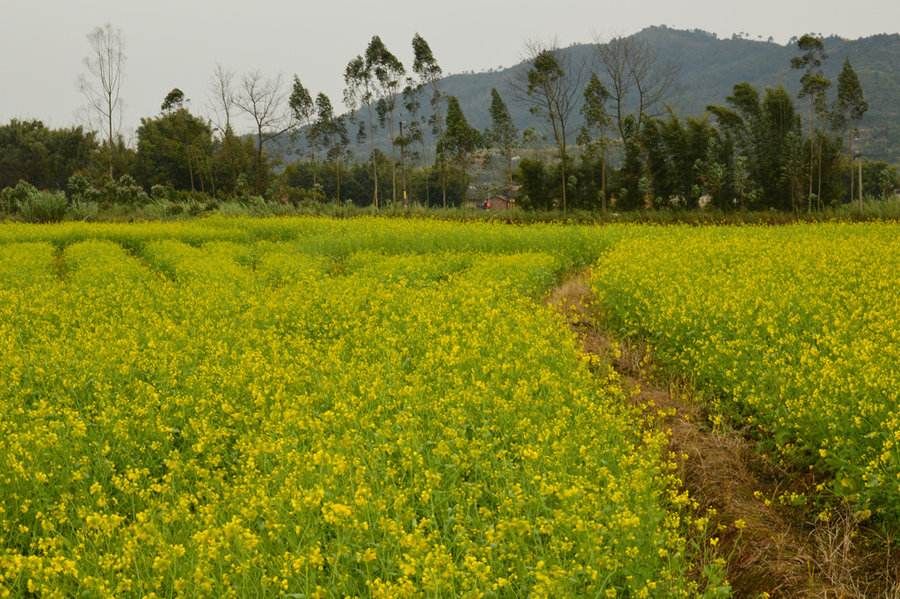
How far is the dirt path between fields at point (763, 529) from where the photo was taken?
4641 mm

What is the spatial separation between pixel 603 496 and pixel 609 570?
56 centimetres

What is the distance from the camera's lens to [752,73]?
5556 inches

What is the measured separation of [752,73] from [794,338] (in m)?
152

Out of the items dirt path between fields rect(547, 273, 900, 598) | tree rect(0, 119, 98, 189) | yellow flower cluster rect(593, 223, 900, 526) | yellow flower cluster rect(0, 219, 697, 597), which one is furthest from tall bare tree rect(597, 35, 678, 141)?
tree rect(0, 119, 98, 189)

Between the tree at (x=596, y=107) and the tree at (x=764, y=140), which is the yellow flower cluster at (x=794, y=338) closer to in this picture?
the tree at (x=764, y=140)

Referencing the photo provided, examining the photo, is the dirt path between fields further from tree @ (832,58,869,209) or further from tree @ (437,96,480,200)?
tree @ (437,96,480,200)

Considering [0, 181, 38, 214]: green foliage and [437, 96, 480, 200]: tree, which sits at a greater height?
[437, 96, 480, 200]: tree

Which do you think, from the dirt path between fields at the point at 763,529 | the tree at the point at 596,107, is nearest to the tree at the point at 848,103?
the tree at the point at 596,107

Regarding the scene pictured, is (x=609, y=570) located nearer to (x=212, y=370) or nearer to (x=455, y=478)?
(x=455, y=478)

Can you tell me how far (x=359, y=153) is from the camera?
166000 mm

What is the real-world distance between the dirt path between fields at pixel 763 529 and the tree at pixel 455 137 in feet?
137

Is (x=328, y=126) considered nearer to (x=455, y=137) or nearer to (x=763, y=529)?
(x=455, y=137)

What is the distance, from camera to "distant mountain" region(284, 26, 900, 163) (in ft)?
301

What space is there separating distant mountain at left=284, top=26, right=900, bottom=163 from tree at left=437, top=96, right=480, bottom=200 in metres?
5.51
